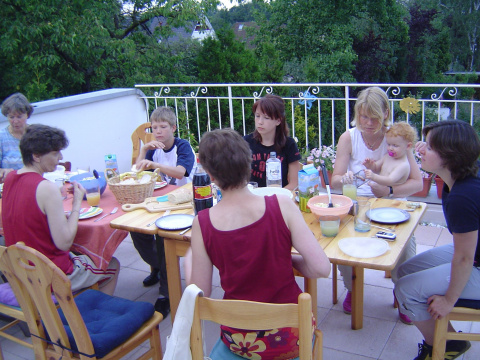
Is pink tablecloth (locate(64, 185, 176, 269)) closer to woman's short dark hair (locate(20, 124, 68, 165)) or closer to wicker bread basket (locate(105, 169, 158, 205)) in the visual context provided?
wicker bread basket (locate(105, 169, 158, 205))

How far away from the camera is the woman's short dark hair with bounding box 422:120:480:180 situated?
1678 mm

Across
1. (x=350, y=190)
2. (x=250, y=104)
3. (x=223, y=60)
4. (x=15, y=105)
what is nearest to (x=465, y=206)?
(x=350, y=190)

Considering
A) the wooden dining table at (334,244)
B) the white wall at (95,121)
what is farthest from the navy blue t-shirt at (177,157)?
the white wall at (95,121)

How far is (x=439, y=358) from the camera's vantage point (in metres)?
1.83

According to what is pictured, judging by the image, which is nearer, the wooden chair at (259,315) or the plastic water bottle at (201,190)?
the wooden chair at (259,315)

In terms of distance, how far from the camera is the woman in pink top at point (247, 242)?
4.60 feet

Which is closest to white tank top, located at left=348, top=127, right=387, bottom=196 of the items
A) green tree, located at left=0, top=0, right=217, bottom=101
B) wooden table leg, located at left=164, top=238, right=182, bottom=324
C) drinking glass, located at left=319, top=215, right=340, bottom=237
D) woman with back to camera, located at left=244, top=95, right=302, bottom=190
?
woman with back to camera, located at left=244, top=95, right=302, bottom=190

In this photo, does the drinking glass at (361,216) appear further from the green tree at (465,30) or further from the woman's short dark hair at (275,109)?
the green tree at (465,30)

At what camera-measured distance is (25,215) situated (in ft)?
6.48

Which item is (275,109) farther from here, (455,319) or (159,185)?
(455,319)

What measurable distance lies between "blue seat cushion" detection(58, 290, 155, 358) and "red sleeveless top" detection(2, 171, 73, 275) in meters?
0.26

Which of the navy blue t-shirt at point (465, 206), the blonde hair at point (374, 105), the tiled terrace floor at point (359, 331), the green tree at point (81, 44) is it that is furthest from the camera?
the green tree at point (81, 44)

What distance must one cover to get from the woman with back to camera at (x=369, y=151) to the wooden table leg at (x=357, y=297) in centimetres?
17

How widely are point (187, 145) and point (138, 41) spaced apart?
5.92 meters
